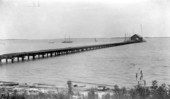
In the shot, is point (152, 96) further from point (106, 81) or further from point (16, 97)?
point (106, 81)

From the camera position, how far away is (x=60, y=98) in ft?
39.7

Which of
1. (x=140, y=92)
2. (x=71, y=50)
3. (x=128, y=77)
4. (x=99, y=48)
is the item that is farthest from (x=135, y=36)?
(x=140, y=92)

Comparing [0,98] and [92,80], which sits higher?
[0,98]

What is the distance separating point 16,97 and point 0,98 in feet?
2.31

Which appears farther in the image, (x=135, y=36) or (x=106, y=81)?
(x=135, y=36)

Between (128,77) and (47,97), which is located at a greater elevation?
(47,97)

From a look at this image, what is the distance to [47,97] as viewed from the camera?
1249 cm

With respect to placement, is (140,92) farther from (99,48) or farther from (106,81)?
(99,48)

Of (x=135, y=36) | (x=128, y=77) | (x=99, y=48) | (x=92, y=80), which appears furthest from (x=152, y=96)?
(x=135, y=36)

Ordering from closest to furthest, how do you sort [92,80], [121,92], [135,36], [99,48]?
[121,92]
[92,80]
[99,48]
[135,36]

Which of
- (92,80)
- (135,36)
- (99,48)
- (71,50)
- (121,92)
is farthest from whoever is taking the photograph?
(135,36)

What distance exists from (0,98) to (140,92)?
256 inches

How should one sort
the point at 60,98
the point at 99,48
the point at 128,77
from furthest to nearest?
the point at 99,48, the point at 128,77, the point at 60,98

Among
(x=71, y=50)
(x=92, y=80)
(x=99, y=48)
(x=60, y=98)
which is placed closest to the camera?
(x=60, y=98)
